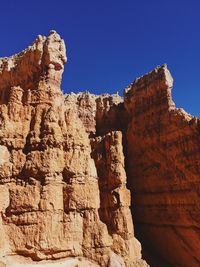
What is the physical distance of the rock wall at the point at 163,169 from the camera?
93.9 ft

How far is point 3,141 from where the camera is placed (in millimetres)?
22734

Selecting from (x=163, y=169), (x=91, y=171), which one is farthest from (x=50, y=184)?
(x=163, y=169)

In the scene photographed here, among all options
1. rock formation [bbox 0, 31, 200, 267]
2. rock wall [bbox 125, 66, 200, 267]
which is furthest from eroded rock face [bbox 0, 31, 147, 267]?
rock wall [bbox 125, 66, 200, 267]

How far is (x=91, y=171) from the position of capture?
77.4ft

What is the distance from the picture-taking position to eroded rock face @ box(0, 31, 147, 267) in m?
21.2

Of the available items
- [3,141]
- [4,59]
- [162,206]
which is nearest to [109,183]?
[162,206]

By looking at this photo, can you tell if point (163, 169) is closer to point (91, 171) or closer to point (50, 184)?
point (91, 171)

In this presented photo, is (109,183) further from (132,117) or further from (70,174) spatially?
(132,117)

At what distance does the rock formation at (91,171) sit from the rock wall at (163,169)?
0.29ft

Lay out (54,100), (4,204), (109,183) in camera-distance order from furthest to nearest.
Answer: (109,183)
(54,100)
(4,204)

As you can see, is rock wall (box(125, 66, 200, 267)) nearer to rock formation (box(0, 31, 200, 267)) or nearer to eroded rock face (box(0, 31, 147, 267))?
rock formation (box(0, 31, 200, 267))

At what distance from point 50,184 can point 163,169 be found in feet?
40.5

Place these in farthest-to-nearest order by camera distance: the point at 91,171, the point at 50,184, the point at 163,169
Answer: the point at 163,169 → the point at 91,171 → the point at 50,184

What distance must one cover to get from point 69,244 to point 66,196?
9.57 ft
